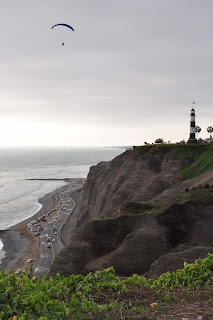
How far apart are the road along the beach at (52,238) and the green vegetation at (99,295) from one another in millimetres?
42275

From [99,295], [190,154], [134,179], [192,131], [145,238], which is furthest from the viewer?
[192,131]

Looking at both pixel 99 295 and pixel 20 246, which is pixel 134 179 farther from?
pixel 99 295

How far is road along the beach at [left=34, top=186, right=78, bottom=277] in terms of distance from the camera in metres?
58.2

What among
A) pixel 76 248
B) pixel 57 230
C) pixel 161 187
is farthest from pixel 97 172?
pixel 76 248

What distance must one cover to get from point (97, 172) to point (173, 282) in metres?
85.3

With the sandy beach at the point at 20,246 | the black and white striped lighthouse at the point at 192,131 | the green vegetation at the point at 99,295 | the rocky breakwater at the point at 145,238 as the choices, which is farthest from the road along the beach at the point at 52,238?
the black and white striped lighthouse at the point at 192,131

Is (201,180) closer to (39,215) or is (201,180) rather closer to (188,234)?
(188,234)

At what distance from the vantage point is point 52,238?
75.6m

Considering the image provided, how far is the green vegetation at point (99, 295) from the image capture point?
27.0 ft

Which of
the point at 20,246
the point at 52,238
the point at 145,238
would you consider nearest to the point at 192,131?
the point at 52,238

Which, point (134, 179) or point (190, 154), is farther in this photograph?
point (190, 154)

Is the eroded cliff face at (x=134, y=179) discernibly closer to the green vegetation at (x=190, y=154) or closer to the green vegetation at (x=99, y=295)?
the green vegetation at (x=190, y=154)

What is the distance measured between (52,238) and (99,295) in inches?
2718

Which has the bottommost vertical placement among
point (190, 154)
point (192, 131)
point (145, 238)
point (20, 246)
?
point (20, 246)
